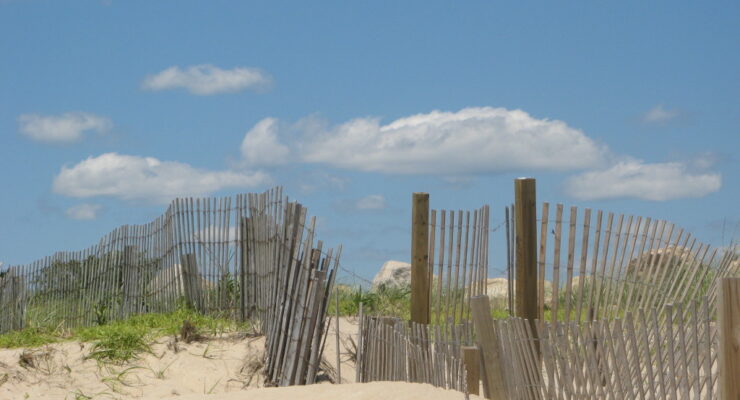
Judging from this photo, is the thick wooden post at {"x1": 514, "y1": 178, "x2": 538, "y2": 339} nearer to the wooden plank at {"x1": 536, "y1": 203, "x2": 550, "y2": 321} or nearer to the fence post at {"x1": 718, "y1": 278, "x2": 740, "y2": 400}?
the wooden plank at {"x1": 536, "y1": 203, "x2": 550, "y2": 321}

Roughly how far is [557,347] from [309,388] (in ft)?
5.92

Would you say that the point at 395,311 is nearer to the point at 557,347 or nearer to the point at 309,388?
the point at 309,388

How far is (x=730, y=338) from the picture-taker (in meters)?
3.15

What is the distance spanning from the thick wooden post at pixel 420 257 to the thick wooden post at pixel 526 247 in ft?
2.51

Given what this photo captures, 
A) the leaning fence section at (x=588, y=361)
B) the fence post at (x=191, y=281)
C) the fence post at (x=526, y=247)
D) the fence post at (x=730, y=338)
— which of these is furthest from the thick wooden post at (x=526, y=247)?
the fence post at (x=191, y=281)

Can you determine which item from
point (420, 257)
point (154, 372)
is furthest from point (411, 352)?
point (154, 372)

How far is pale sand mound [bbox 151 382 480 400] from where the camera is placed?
541 centimetres

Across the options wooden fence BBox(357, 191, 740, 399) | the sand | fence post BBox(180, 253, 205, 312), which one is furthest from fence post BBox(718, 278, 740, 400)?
fence post BBox(180, 253, 205, 312)

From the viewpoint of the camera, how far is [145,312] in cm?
1084

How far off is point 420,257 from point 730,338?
14.2 ft

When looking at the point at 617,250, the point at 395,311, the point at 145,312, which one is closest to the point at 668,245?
the point at 617,250

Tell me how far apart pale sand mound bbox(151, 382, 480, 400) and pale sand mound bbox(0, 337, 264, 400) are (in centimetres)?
163

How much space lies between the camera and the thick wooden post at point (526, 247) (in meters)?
7.12

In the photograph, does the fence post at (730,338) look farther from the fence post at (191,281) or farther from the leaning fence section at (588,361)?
the fence post at (191,281)
